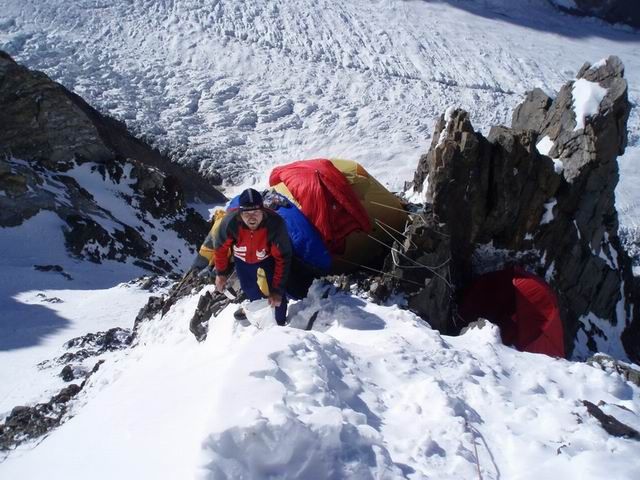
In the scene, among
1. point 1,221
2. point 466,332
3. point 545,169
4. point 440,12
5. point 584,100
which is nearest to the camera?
point 466,332

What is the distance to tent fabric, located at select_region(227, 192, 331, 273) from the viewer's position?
6.46 m

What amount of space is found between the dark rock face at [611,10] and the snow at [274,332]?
1011cm

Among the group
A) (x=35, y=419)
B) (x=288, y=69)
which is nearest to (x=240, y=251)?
(x=35, y=419)

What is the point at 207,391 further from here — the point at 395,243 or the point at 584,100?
the point at 584,100

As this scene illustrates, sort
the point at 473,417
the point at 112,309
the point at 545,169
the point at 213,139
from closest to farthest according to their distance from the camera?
the point at 473,417, the point at 112,309, the point at 545,169, the point at 213,139

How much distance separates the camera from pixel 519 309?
9.34 m

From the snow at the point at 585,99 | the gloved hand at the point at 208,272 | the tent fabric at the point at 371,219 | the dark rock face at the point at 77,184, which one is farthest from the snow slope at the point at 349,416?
the dark rock face at the point at 77,184

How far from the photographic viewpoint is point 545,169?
35.3ft

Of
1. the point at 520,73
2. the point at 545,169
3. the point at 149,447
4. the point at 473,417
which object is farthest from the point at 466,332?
the point at 520,73

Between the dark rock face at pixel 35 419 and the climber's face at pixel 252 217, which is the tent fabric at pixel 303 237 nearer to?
the climber's face at pixel 252 217

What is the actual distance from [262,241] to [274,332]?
1.52 meters

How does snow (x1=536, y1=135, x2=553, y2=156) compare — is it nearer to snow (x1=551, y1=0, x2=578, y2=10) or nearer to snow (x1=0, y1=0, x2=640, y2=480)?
snow (x1=0, y1=0, x2=640, y2=480)

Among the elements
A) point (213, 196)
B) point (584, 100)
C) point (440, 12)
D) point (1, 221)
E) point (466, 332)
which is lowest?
point (213, 196)

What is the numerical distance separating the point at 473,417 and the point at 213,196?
19.9 meters
